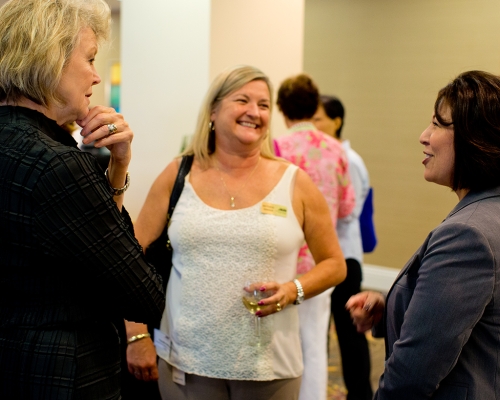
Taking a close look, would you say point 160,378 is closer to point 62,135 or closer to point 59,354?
point 59,354

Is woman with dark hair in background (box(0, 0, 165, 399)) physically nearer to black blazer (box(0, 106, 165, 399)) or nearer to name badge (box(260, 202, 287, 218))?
black blazer (box(0, 106, 165, 399))

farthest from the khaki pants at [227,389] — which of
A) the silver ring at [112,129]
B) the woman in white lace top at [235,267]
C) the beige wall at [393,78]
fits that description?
the beige wall at [393,78]

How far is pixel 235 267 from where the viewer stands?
2.04 metres

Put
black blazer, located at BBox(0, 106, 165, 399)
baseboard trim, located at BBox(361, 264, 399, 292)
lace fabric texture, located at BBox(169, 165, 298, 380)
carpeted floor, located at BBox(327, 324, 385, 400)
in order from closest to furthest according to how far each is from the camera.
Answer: black blazer, located at BBox(0, 106, 165, 399) → lace fabric texture, located at BBox(169, 165, 298, 380) → carpeted floor, located at BBox(327, 324, 385, 400) → baseboard trim, located at BBox(361, 264, 399, 292)

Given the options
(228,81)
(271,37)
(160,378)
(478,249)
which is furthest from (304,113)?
(478,249)

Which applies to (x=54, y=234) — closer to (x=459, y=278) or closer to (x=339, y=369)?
(x=459, y=278)

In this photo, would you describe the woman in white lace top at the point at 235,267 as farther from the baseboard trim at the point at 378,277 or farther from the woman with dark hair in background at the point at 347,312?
the baseboard trim at the point at 378,277

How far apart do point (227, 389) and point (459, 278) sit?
3.48 ft

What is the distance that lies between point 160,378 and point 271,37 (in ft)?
7.46

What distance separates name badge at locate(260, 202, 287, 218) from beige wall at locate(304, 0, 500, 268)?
366 centimetres

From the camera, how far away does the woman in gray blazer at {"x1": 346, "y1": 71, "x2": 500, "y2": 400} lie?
50.3 inches

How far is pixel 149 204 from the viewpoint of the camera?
7.30 feet

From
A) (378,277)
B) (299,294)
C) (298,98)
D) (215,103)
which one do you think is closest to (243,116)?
(215,103)

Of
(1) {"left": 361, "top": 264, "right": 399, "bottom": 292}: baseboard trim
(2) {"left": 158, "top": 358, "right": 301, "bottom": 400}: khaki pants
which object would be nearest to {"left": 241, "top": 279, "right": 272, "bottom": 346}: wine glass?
(2) {"left": 158, "top": 358, "right": 301, "bottom": 400}: khaki pants
